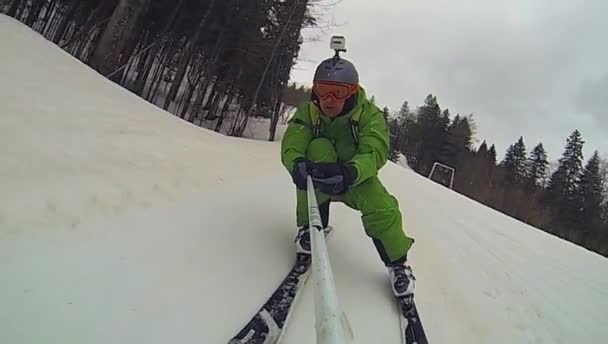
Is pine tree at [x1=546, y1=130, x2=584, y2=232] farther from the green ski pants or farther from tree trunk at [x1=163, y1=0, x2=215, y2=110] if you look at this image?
the green ski pants

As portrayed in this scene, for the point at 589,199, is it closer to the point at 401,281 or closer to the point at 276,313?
the point at 401,281

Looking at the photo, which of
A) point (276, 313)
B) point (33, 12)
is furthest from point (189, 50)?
point (276, 313)

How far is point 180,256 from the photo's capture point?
190 cm

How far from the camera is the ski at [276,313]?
1.46 metres

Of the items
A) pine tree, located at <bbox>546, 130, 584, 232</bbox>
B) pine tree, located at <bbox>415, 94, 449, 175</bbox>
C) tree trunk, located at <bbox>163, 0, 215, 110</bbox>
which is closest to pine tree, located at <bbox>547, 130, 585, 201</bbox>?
pine tree, located at <bbox>546, 130, 584, 232</bbox>

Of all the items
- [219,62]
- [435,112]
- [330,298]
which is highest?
[435,112]

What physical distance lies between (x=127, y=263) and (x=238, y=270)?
1.63ft

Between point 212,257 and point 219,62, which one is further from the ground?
point 219,62

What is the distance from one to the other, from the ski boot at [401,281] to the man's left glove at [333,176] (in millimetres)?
501

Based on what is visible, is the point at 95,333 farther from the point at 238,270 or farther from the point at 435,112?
the point at 435,112

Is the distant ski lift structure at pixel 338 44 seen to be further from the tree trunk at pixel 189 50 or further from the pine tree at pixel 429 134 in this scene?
the pine tree at pixel 429 134

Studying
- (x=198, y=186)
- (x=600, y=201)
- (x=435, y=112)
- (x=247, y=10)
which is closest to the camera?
(x=198, y=186)

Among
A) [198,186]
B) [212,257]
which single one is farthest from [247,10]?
[212,257]

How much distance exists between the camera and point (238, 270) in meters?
1.95
